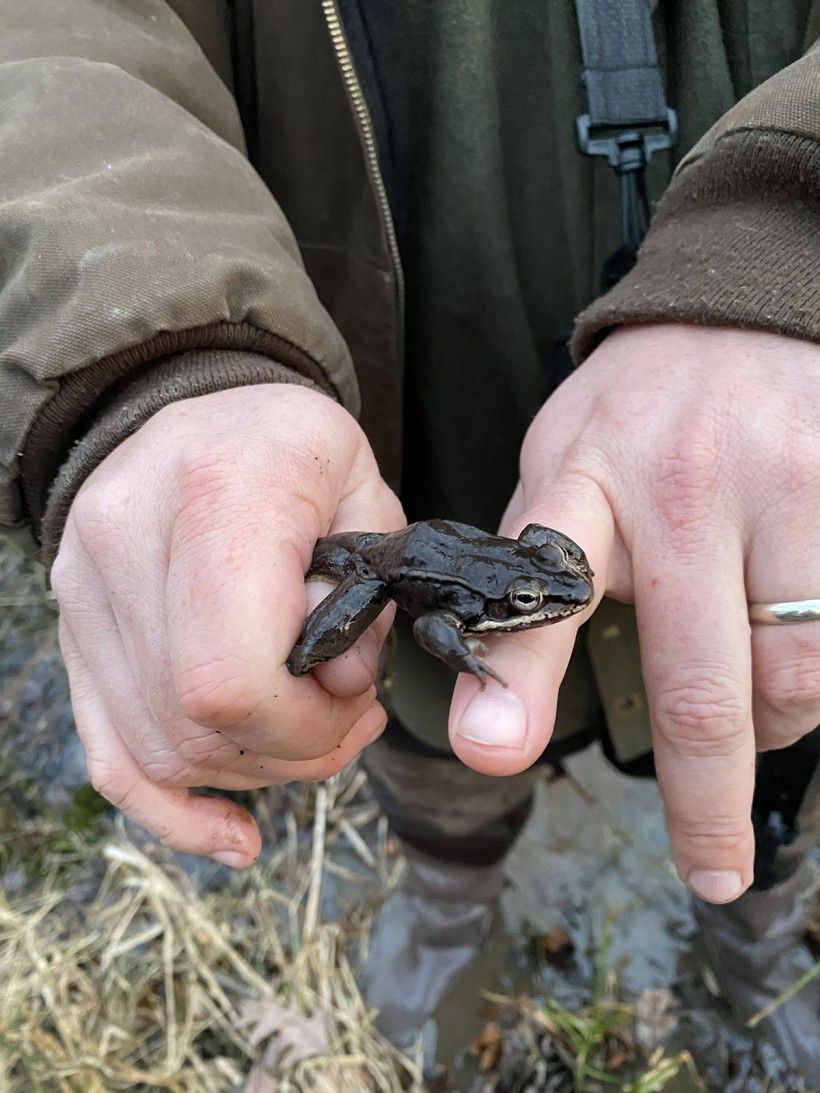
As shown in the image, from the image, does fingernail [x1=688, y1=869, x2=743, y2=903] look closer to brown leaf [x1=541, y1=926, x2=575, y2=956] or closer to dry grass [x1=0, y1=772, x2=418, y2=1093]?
dry grass [x1=0, y1=772, x2=418, y2=1093]

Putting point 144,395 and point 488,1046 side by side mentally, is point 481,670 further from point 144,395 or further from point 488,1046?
point 488,1046

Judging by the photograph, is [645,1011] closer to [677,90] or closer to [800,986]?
[800,986]

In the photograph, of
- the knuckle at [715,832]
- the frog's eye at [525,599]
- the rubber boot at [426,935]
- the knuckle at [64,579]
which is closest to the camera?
the knuckle at [715,832]

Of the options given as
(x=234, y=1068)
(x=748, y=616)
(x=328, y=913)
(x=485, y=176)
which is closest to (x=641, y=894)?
(x=328, y=913)

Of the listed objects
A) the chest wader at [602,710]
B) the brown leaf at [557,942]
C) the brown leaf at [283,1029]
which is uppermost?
the chest wader at [602,710]

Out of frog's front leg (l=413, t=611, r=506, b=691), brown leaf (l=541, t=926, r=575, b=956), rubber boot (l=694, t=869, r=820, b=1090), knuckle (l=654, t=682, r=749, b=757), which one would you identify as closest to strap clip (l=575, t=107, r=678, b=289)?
frog's front leg (l=413, t=611, r=506, b=691)

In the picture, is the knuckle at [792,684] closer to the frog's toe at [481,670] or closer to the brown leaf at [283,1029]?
the frog's toe at [481,670]

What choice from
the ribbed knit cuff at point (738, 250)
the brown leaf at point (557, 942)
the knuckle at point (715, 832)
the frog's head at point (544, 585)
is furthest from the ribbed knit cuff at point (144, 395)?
the brown leaf at point (557, 942)
